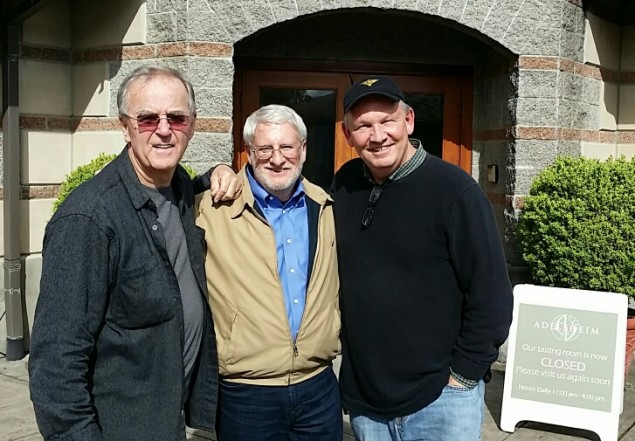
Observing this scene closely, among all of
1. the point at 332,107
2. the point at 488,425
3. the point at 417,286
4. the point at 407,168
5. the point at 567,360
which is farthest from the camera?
the point at 332,107

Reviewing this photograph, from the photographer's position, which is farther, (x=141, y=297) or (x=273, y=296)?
(x=273, y=296)

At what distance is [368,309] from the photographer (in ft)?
8.84

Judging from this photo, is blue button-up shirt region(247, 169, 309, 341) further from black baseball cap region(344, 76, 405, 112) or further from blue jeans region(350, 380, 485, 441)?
blue jeans region(350, 380, 485, 441)

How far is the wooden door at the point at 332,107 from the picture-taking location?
6.72m

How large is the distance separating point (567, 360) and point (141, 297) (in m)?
3.43

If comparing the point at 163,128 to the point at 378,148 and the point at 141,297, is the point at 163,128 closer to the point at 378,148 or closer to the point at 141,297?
the point at 141,297

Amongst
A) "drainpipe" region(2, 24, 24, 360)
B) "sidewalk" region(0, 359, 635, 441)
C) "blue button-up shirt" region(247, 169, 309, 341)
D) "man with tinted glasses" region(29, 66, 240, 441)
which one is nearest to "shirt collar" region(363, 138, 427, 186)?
"blue button-up shirt" region(247, 169, 309, 341)

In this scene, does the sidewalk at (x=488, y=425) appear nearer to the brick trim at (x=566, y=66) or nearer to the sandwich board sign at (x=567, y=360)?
the sandwich board sign at (x=567, y=360)

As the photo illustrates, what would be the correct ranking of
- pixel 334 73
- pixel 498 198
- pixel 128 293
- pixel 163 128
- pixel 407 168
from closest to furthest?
1. pixel 128 293
2. pixel 163 128
3. pixel 407 168
4. pixel 498 198
5. pixel 334 73

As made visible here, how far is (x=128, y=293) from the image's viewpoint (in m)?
2.12

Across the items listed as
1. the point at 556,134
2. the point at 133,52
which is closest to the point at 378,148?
the point at 133,52

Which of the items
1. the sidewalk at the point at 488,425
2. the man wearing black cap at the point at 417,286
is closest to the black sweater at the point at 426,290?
the man wearing black cap at the point at 417,286

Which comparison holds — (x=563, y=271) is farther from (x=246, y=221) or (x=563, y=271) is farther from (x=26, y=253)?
(x=26, y=253)

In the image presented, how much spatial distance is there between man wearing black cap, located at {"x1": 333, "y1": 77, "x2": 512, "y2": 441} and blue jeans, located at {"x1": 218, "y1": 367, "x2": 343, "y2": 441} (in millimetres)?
199
